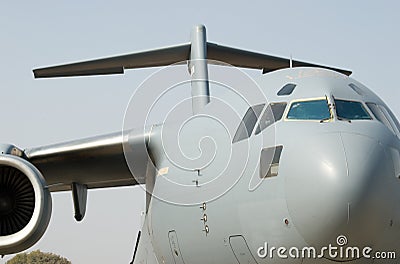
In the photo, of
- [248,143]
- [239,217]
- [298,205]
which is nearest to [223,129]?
[248,143]

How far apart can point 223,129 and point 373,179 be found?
1869 millimetres

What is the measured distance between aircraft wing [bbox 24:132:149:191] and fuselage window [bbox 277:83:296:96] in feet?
9.56

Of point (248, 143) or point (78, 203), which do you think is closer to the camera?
point (248, 143)

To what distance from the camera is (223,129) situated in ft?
22.3

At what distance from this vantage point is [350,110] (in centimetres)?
620

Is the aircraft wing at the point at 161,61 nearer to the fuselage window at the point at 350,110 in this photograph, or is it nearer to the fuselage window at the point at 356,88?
the fuselage window at the point at 356,88

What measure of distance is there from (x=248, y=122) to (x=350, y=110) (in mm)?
976

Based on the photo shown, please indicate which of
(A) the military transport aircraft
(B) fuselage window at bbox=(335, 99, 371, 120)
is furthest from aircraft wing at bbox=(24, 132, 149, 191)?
(B) fuselage window at bbox=(335, 99, 371, 120)

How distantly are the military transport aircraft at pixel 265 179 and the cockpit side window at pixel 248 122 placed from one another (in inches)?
0.6

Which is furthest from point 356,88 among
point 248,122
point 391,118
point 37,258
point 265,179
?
point 37,258

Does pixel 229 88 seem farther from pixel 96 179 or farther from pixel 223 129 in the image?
pixel 96 179

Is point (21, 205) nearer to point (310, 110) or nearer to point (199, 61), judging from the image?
point (199, 61)

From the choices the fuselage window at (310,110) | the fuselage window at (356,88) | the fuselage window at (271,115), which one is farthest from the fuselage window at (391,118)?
the fuselage window at (271,115)

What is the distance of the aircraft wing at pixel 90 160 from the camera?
9375 mm
